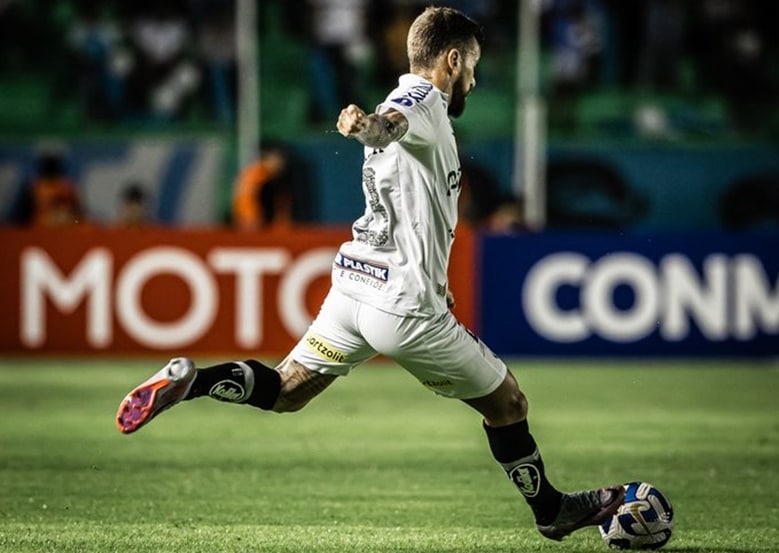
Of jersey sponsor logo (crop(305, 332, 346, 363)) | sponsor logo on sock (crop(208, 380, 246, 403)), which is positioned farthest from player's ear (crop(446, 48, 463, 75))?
sponsor logo on sock (crop(208, 380, 246, 403))

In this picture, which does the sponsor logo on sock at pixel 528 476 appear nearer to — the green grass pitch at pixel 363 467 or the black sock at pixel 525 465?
the black sock at pixel 525 465

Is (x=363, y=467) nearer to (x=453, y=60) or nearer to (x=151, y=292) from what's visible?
(x=453, y=60)

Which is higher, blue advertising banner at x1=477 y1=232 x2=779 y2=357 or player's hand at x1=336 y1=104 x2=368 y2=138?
player's hand at x1=336 y1=104 x2=368 y2=138

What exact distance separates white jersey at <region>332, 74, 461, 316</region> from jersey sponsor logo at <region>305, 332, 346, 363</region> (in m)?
0.35

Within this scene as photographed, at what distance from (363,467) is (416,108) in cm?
368

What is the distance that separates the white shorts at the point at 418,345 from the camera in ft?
20.8

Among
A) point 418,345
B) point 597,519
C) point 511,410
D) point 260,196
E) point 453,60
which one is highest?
point 453,60

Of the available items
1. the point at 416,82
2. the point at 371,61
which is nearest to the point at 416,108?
the point at 416,82

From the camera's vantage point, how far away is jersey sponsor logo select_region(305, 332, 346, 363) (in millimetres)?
6680

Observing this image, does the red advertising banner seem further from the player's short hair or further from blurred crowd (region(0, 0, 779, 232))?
the player's short hair

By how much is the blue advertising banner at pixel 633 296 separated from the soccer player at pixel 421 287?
9796 millimetres

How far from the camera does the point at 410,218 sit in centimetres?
628

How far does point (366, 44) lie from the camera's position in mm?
22203

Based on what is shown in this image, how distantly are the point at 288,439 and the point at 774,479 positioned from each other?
11.0 ft
